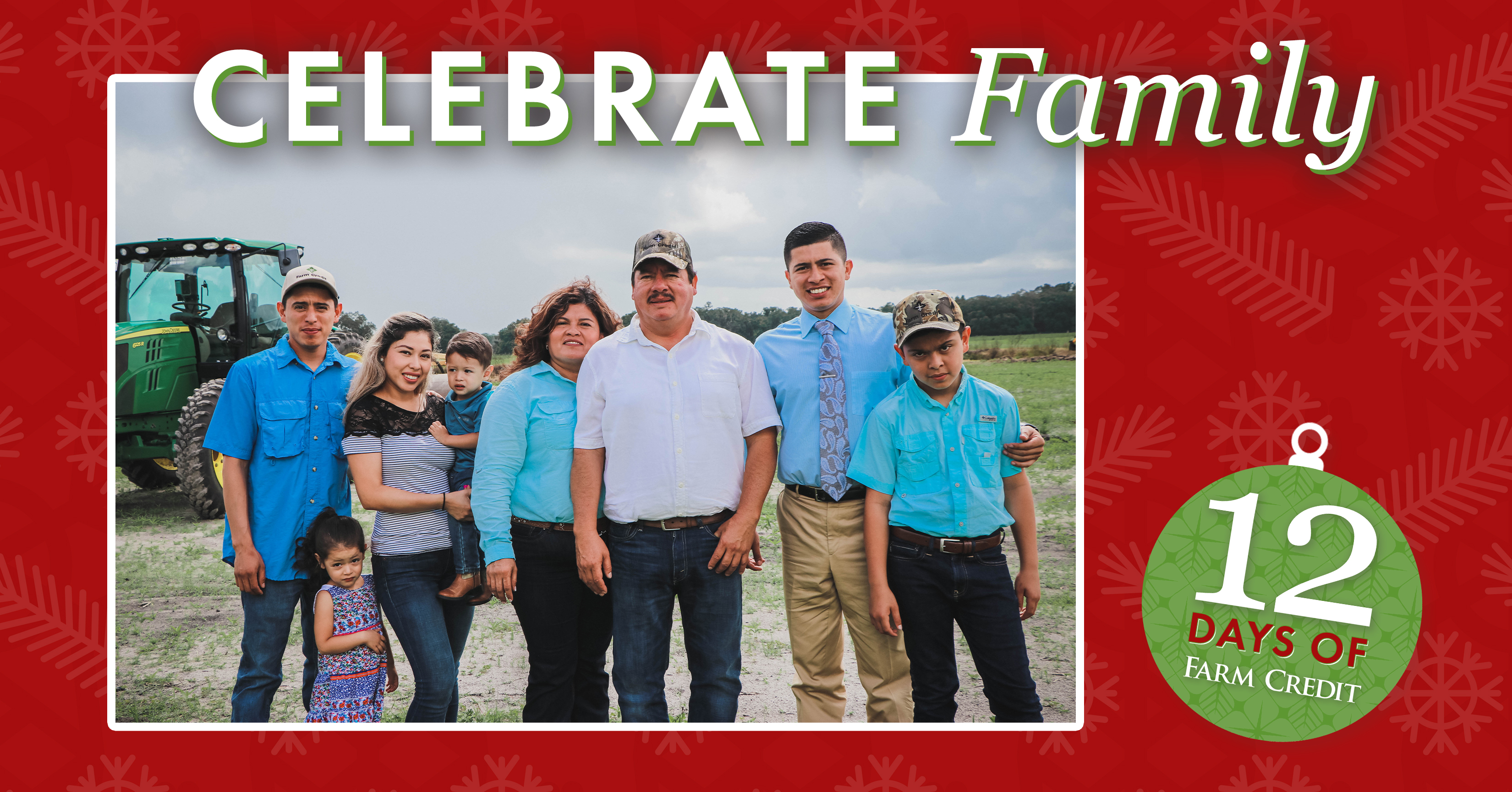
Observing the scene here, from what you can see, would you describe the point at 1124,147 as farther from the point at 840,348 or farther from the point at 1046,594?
the point at 1046,594

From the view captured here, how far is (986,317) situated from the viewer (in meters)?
4.65

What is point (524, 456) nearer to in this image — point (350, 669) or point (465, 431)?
point (465, 431)

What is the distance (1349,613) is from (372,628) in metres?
3.59

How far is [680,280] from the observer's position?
9.34 ft

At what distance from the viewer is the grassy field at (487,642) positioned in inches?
A: 153

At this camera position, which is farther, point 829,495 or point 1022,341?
point 1022,341

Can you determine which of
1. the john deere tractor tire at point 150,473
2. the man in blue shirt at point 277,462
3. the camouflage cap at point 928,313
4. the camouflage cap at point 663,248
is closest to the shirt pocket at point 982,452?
the camouflage cap at point 928,313

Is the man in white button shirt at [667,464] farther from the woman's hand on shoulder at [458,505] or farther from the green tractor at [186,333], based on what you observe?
the green tractor at [186,333]

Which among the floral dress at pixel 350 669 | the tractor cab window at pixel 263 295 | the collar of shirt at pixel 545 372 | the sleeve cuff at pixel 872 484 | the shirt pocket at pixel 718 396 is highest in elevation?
the tractor cab window at pixel 263 295

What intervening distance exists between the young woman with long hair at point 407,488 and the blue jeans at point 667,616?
2.03 feet

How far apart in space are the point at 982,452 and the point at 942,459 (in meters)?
0.15

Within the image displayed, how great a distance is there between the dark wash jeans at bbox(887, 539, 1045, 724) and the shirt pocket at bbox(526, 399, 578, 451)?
1.24m

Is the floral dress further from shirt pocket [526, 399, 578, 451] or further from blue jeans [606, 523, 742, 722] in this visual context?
blue jeans [606, 523, 742, 722]

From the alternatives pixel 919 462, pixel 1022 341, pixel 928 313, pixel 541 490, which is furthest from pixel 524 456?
pixel 1022 341
